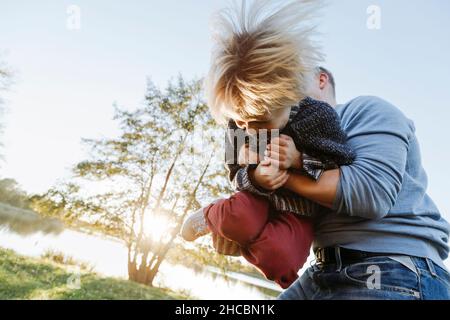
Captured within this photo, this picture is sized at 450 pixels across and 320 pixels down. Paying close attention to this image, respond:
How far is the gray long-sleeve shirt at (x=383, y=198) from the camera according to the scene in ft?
3.19

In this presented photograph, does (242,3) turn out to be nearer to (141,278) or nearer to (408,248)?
(408,248)

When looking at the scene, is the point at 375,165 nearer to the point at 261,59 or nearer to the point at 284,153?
the point at 284,153

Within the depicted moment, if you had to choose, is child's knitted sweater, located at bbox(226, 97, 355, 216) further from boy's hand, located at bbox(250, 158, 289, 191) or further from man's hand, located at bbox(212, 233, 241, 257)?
man's hand, located at bbox(212, 233, 241, 257)

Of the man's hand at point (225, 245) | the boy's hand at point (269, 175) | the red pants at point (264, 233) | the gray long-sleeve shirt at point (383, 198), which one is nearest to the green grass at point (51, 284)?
the man's hand at point (225, 245)

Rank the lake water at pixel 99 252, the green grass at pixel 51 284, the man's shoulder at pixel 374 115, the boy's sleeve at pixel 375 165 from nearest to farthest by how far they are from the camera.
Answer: the boy's sleeve at pixel 375 165 → the man's shoulder at pixel 374 115 → the green grass at pixel 51 284 → the lake water at pixel 99 252

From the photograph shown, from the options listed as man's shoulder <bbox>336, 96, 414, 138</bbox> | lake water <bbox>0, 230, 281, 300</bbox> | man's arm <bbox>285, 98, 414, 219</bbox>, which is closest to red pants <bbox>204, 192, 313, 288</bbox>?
man's arm <bbox>285, 98, 414, 219</bbox>

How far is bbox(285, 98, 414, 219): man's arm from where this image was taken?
38.0 inches

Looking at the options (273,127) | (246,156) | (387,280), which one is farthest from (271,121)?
(387,280)

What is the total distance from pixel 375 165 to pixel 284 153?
255 millimetres

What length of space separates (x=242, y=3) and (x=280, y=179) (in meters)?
0.62

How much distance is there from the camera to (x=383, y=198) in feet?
3.19

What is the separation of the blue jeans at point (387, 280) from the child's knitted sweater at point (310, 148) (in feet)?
0.70

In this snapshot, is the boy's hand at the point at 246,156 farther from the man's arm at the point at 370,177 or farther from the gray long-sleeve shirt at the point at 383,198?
the gray long-sleeve shirt at the point at 383,198

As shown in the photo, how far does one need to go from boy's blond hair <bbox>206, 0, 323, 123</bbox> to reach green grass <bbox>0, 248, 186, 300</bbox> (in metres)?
6.77
